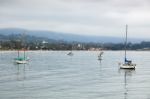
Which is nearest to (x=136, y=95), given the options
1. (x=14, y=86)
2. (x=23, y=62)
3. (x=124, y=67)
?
(x=14, y=86)

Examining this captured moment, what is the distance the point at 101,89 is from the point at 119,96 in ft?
26.8

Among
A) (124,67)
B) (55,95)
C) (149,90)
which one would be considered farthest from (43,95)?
(124,67)

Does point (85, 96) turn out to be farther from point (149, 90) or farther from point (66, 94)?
point (149, 90)

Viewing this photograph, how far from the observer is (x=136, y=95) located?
61906 mm

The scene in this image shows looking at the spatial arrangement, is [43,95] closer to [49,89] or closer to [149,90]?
[49,89]

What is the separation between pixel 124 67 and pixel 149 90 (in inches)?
2306

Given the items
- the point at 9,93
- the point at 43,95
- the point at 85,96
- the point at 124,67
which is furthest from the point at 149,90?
the point at 124,67

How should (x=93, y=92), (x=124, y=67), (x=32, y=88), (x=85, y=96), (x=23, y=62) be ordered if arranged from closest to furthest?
(x=85, y=96)
(x=93, y=92)
(x=32, y=88)
(x=124, y=67)
(x=23, y=62)

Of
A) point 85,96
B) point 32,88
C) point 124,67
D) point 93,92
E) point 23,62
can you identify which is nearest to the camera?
point 85,96

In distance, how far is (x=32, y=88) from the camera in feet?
226

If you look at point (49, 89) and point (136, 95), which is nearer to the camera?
point (136, 95)

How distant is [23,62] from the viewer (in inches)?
6373

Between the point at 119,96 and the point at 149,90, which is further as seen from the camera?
the point at 149,90

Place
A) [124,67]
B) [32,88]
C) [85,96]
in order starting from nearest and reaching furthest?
[85,96] → [32,88] → [124,67]
